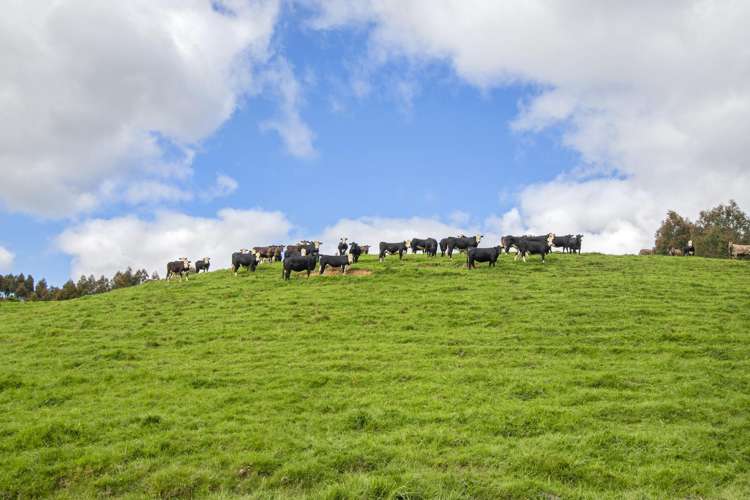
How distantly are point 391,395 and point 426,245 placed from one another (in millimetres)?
27947

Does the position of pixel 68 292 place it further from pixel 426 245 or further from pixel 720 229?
pixel 720 229

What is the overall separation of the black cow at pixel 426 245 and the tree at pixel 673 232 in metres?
52.6

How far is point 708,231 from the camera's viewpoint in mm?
77625

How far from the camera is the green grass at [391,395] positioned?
34.4ft

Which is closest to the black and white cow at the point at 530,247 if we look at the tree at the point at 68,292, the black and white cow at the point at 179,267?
the black and white cow at the point at 179,267

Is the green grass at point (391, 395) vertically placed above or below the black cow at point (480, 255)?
below

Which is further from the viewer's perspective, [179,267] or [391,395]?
[179,267]

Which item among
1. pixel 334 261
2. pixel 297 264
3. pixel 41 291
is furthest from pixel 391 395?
pixel 41 291

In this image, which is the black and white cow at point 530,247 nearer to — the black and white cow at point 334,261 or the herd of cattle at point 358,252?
the herd of cattle at point 358,252

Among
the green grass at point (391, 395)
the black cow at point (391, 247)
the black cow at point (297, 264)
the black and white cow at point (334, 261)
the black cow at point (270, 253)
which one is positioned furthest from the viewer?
the black cow at point (270, 253)

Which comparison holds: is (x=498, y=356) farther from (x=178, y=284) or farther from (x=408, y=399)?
(x=178, y=284)

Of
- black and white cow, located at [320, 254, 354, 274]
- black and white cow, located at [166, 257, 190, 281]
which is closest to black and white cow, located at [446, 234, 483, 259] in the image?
black and white cow, located at [320, 254, 354, 274]

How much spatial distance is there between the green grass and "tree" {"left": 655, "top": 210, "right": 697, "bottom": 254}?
57767mm

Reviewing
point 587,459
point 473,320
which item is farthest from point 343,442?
point 473,320
